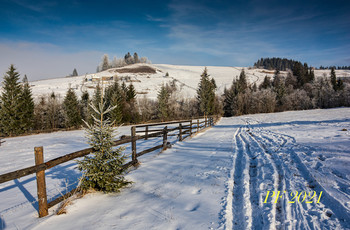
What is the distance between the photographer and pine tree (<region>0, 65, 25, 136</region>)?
2834 cm

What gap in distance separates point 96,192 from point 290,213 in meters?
4.35

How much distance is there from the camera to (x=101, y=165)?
4.38 m

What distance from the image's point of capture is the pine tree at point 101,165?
14.3 ft

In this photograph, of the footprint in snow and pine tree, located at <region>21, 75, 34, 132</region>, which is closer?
the footprint in snow

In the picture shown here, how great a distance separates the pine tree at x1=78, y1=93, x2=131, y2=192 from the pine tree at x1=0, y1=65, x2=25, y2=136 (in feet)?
108

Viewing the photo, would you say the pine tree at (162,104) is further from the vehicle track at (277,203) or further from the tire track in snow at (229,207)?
the tire track in snow at (229,207)

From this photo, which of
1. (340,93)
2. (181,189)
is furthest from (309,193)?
(340,93)

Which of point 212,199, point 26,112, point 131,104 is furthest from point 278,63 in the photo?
point 212,199

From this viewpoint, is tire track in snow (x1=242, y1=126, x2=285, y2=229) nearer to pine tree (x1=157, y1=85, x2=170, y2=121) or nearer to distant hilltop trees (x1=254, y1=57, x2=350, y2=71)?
pine tree (x1=157, y1=85, x2=170, y2=121)

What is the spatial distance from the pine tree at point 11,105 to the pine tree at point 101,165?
32920mm

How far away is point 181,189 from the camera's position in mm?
4484

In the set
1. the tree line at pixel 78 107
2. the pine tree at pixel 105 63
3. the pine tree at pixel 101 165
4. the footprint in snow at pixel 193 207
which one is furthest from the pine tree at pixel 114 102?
the pine tree at pixel 105 63

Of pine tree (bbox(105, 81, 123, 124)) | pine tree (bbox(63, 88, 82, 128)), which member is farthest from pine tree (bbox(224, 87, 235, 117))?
pine tree (bbox(63, 88, 82, 128))

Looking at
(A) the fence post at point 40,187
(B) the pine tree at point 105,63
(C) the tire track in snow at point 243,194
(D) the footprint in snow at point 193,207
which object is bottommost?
(D) the footprint in snow at point 193,207
